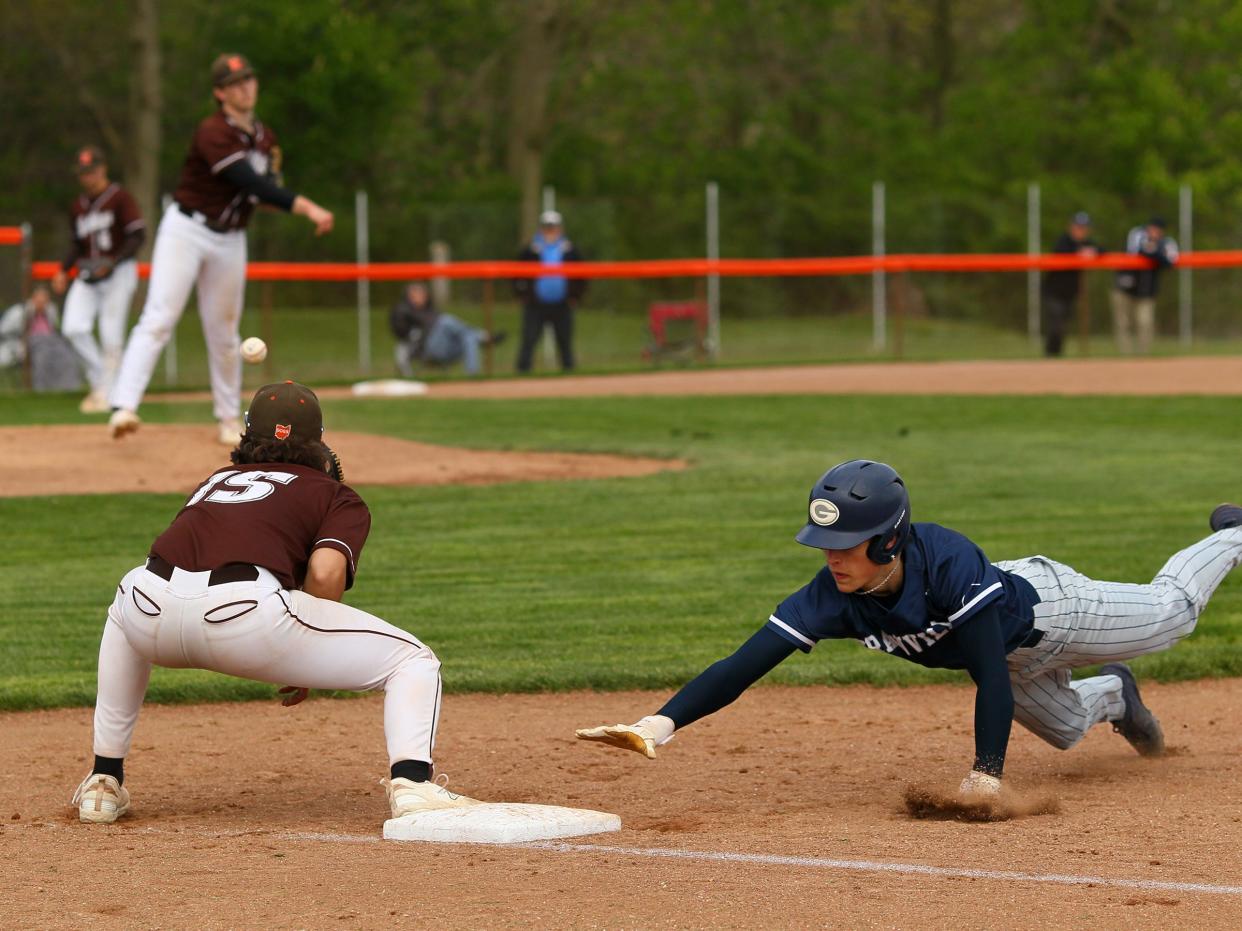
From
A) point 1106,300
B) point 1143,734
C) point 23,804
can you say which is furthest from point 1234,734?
point 1106,300

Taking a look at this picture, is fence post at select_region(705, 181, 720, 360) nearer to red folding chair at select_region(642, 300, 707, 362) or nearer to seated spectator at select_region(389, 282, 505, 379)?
red folding chair at select_region(642, 300, 707, 362)

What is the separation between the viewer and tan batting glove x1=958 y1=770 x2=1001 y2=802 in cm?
486

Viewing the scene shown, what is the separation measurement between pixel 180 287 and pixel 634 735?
267 inches

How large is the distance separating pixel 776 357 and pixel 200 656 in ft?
73.1

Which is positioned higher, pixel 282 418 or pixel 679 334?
pixel 282 418

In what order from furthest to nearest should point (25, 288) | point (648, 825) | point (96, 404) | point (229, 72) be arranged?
point (25, 288)
point (96, 404)
point (229, 72)
point (648, 825)

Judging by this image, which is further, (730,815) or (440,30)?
(440,30)

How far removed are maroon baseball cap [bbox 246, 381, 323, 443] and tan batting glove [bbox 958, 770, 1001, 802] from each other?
1952 mm

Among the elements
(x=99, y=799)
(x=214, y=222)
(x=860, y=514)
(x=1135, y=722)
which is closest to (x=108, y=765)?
(x=99, y=799)

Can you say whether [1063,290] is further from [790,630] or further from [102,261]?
[790,630]

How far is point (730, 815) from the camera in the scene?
16.6 feet

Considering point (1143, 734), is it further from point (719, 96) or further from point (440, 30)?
point (719, 96)

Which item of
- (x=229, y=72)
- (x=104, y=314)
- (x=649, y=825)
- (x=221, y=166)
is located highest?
(x=229, y=72)

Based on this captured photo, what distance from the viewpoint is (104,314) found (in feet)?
47.3
